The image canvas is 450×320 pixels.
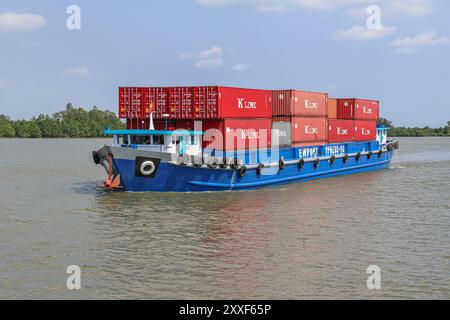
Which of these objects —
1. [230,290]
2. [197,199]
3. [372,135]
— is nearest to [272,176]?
[197,199]

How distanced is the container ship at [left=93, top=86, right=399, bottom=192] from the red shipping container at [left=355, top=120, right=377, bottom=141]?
7.37m

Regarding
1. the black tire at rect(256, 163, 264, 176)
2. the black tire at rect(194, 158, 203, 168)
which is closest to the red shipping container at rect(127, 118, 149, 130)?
the black tire at rect(194, 158, 203, 168)

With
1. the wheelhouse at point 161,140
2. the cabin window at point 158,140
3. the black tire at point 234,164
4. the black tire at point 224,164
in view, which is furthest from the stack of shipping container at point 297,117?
the cabin window at point 158,140

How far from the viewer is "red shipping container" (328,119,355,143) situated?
149 feet

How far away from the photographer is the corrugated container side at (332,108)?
4866 centimetres

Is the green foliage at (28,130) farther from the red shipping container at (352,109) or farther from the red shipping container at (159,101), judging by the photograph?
the red shipping container at (159,101)

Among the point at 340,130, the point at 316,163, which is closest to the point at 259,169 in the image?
the point at 316,163

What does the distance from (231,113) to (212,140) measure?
1933 mm

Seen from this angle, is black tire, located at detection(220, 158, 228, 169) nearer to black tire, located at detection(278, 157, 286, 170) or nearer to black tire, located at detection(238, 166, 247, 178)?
black tire, located at detection(238, 166, 247, 178)

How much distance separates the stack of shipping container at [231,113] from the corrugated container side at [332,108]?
562cm

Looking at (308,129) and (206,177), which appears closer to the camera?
(206,177)

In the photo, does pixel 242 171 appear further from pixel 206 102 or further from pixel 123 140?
pixel 123 140

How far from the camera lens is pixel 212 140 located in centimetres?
3353
